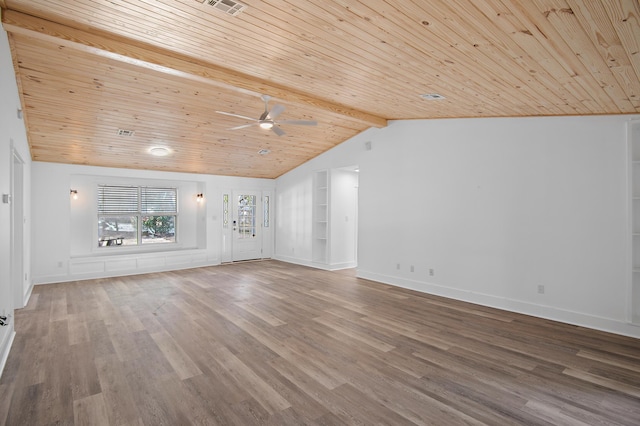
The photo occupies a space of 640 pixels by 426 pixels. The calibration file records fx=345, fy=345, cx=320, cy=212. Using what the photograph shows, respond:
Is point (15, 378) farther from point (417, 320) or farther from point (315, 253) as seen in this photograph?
point (315, 253)

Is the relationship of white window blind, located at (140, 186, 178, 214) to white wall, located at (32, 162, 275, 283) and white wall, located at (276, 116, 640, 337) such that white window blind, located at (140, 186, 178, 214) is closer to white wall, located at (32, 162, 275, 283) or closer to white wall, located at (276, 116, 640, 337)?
white wall, located at (32, 162, 275, 283)

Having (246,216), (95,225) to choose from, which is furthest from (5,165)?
(246,216)

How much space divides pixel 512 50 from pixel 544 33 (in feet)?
1.13

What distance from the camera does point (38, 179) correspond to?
21.6ft

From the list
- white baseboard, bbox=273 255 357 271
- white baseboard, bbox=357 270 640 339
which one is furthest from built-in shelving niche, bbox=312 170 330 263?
white baseboard, bbox=357 270 640 339

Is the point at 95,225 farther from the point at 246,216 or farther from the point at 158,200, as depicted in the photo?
the point at 246,216

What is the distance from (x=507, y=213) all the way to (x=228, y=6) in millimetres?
4467

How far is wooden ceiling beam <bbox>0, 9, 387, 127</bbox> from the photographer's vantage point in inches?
113

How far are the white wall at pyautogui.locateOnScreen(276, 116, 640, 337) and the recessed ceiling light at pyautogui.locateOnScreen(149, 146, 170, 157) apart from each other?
4.03 m

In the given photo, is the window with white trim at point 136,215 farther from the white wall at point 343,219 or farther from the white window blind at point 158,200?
the white wall at point 343,219

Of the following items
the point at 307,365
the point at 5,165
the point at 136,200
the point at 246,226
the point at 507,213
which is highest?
the point at 5,165

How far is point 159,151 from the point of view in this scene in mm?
6797

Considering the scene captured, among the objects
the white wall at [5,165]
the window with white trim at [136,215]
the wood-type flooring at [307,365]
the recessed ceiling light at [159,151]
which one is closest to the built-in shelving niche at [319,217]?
the wood-type flooring at [307,365]

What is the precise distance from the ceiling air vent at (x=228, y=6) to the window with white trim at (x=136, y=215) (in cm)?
670
